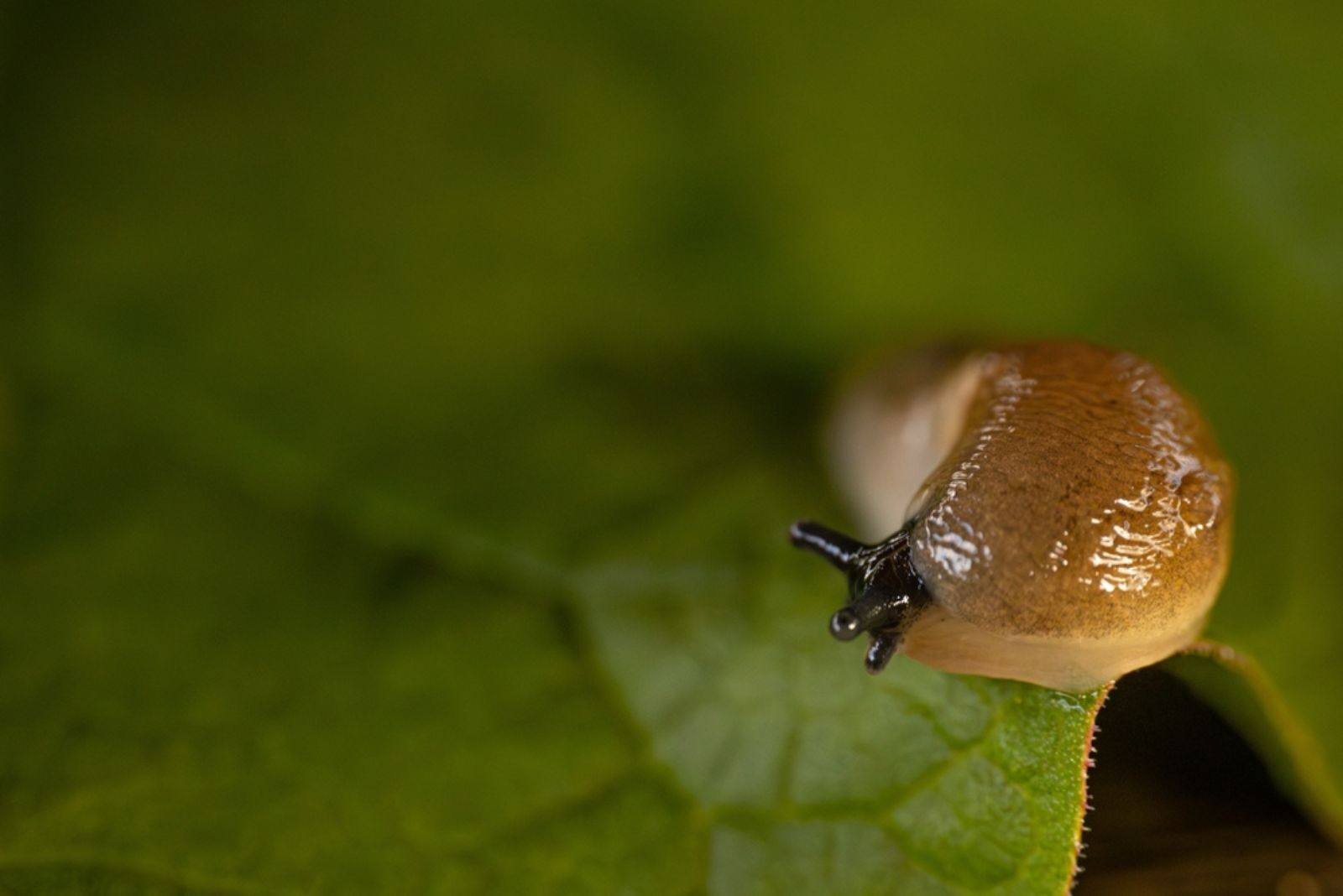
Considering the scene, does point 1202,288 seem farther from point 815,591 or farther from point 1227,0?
point 815,591

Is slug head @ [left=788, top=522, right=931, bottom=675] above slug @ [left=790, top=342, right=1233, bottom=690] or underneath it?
underneath

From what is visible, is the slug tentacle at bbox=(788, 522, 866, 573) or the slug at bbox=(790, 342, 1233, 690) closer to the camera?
the slug at bbox=(790, 342, 1233, 690)

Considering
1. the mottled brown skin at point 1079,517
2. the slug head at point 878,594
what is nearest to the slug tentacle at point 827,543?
the slug head at point 878,594

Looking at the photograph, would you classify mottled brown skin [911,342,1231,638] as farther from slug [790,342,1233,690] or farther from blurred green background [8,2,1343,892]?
blurred green background [8,2,1343,892]

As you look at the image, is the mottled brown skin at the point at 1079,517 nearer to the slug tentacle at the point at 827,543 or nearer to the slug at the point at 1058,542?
the slug at the point at 1058,542

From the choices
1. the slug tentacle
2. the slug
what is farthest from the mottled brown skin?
the slug tentacle

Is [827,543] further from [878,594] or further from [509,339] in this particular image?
[509,339]

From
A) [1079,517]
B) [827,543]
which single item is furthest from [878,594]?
[1079,517]
